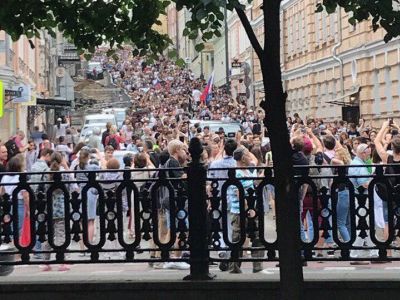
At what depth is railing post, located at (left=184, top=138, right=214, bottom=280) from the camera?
8.43m

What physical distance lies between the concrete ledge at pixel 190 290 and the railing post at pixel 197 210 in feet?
0.63

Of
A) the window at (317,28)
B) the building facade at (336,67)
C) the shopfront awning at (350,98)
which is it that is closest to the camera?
the building facade at (336,67)

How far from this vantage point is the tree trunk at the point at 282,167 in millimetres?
5559

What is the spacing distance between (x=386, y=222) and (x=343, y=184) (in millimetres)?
666


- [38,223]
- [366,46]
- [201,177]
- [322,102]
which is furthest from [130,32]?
[322,102]

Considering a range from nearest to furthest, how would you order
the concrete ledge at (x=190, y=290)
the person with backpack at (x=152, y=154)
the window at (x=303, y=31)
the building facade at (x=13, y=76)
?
the concrete ledge at (x=190, y=290), the person with backpack at (x=152, y=154), the building facade at (x=13, y=76), the window at (x=303, y=31)

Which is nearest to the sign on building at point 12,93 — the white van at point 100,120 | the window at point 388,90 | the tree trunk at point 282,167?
the white van at point 100,120

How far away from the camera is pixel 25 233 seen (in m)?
8.88

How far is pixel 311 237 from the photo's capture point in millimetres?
8953

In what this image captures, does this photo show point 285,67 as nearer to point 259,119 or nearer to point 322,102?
point 322,102

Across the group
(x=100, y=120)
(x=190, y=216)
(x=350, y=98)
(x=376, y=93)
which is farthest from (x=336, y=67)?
(x=190, y=216)

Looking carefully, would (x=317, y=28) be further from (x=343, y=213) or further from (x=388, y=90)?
(x=343, y=213)

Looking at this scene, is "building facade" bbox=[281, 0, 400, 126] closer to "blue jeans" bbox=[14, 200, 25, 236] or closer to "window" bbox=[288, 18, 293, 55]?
"window" bbox=[288, 18, 293, 55]

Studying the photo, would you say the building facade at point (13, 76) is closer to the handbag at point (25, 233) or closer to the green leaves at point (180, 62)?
the handbag at point (25, 233)
